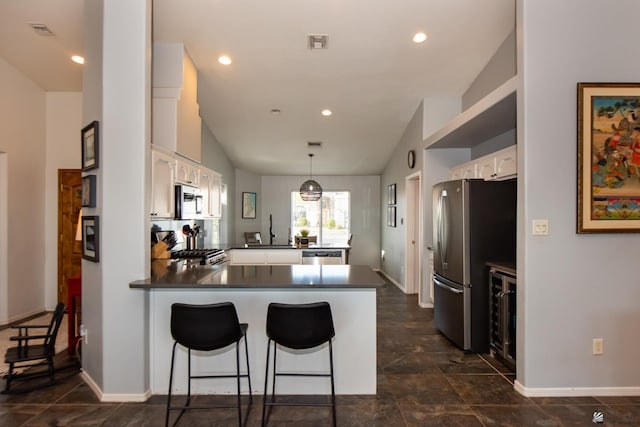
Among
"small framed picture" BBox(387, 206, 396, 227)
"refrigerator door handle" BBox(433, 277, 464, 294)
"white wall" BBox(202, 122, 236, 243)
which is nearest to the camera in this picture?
"refrigerator door handle" BBox(433, 277, 464, 294)

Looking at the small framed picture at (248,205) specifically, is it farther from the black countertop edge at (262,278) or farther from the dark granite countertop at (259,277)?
the black countertop edge at (262,278)

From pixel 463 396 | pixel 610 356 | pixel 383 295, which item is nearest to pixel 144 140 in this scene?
pixel 463 396

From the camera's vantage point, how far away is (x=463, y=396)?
103 inches

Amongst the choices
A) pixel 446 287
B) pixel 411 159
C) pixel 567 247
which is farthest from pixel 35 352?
pixel 411 159

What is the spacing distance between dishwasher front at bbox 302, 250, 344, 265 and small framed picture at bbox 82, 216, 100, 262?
10.2ft

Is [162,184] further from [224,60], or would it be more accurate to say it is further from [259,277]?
[224,60]

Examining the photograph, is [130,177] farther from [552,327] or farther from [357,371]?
[552,327]

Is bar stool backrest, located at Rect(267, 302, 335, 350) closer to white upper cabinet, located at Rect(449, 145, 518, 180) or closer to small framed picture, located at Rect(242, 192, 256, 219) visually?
white upper cabinet, located at Rect(449, 145, 518, 180)

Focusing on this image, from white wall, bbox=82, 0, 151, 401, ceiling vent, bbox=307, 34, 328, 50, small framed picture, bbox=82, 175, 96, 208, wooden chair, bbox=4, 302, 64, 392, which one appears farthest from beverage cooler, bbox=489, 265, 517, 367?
wooden chair, bbox=4, 302, 64, 392

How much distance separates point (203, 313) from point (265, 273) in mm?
818

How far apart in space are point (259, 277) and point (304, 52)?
267cm

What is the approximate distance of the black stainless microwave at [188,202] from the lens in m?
3.41

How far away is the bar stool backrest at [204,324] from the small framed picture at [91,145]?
1343 millimetres

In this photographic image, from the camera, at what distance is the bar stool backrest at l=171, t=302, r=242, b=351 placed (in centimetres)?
214
